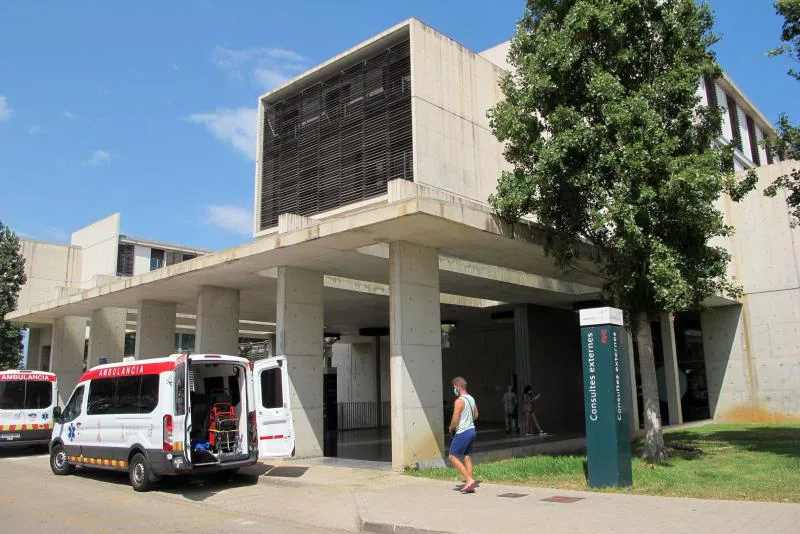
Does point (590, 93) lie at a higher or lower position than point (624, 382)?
higher

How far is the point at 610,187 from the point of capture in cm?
1204

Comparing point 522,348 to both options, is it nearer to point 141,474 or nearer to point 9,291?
point 141,474

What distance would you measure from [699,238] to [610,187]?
88.1 inches

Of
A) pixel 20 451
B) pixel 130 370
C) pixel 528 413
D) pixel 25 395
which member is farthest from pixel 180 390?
pixel 528 413

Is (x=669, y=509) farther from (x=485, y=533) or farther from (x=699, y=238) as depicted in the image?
(x=699, y=238)

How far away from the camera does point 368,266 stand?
16281mm

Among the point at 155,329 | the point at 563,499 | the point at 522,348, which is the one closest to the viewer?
the point at 563,499

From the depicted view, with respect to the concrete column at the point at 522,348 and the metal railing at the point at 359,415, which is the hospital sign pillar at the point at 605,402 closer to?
the concrete column at the point at 522,348

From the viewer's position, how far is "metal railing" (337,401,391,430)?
29.0 meters

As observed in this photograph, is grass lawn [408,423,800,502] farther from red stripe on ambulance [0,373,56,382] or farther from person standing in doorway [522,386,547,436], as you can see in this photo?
red stripe on ambulance [0,373,56,382]

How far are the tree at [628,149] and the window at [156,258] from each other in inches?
1905

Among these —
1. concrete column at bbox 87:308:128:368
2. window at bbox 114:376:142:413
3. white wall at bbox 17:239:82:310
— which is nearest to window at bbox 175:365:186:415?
window at bbox 114:376:142:413

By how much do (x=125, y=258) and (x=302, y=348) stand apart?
43.5 m

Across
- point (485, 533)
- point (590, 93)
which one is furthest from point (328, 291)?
point (485, 533)
